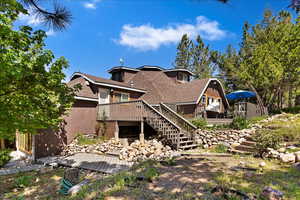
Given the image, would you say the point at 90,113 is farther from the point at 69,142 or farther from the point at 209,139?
the point at 209,139

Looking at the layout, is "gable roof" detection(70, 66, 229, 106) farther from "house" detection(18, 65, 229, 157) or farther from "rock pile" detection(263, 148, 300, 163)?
"rock pile" detection(263, 148, 300, 163)

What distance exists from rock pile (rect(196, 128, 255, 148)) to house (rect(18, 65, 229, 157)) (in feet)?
1.97

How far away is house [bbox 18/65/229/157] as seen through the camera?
9586 millimetres

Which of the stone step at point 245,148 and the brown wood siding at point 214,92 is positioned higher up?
the brown wood siding at point 214,92

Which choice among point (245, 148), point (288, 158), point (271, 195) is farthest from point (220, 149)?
point (271, 195)

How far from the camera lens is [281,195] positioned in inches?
127

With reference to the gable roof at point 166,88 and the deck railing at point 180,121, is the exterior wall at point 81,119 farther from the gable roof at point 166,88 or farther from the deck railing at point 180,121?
the gable roof at point 166,88

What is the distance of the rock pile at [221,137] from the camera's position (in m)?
8.77

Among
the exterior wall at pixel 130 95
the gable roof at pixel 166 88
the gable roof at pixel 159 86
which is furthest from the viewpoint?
the gable roof at pixel 166 88

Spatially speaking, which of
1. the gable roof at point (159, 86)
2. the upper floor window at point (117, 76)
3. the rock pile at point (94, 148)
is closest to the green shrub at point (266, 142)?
the rock pile at point (94, 148)

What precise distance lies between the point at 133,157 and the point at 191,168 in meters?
3.60

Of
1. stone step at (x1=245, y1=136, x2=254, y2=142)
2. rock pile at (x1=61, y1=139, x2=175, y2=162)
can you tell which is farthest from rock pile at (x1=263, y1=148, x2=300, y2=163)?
rock pile at (x1=61, y1=139, x2=175, y2=162)

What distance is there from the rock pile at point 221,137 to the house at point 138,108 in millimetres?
602

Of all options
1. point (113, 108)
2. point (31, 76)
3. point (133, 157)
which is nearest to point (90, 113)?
point (113, 108)
